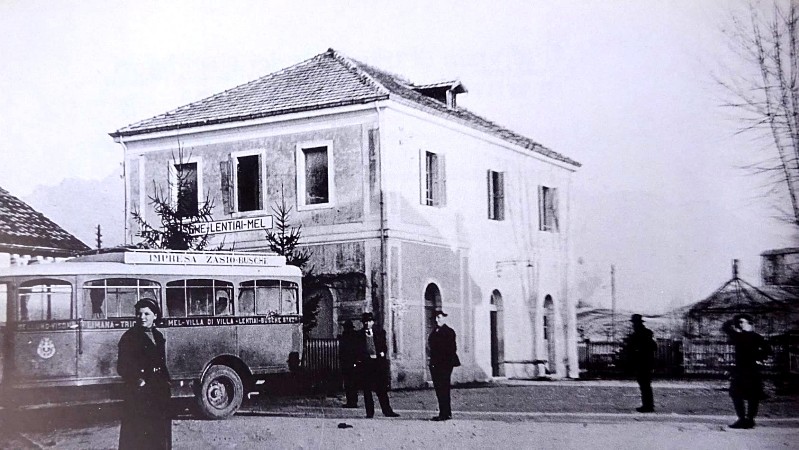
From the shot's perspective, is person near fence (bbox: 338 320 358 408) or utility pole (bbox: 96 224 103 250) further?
utility pole (bbox: 96 224 103 250)

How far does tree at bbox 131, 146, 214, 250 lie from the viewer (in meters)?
6.40

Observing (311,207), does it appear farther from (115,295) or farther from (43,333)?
(43,333)

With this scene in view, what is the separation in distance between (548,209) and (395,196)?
1137 mm

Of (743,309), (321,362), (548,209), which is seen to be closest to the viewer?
(743,309)

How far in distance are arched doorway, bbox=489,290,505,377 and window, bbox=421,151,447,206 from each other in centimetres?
80

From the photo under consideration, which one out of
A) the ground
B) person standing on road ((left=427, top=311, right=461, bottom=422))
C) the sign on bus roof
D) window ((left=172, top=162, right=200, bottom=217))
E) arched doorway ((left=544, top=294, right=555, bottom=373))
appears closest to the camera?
the ground

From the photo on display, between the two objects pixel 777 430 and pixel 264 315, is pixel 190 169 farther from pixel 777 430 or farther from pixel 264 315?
pixel 777 430

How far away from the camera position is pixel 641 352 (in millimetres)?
6020

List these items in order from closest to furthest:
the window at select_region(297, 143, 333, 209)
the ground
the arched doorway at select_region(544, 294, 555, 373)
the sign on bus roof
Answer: the ground → the sign on bus roof → the arched doorway at select_region(544, 294, 555, 373) → the window at select_region(297, 143, 333, 209)

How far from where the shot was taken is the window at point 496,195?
648 centimetres

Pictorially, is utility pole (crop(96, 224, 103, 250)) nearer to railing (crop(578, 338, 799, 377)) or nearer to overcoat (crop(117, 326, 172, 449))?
overcoat (crop(117, 326, 172, 449))

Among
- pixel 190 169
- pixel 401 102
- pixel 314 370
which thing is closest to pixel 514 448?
pixel 314 370

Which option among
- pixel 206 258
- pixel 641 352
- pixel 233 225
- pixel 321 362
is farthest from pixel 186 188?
pixel 641 352

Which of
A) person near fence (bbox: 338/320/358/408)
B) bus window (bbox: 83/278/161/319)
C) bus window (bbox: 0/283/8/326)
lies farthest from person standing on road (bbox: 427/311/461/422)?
bus window (bbox: 0/283/8/326)
